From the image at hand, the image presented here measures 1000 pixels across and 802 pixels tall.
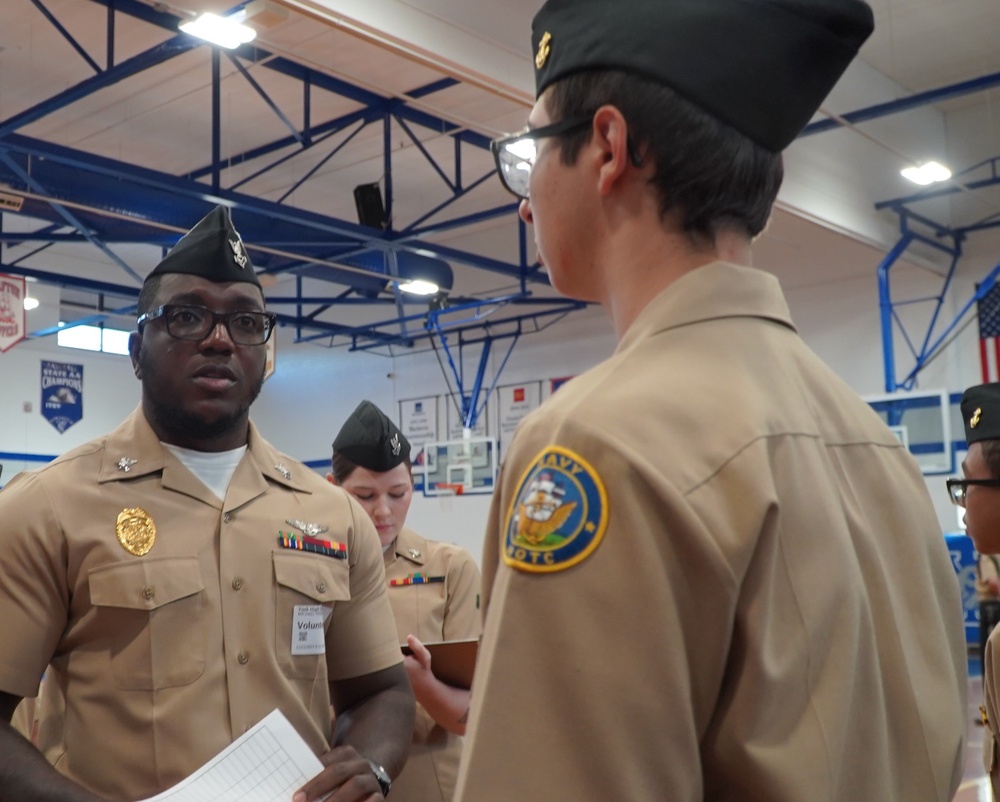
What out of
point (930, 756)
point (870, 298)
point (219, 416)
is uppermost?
point (870, 298)

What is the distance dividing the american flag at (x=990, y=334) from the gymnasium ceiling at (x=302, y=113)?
1.31m

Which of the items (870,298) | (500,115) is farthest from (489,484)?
(500,115)

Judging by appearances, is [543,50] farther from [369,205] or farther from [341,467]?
[369,205]

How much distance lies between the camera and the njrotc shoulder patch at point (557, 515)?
2.95 ft

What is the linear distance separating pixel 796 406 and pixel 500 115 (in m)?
11.3

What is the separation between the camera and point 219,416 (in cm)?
231

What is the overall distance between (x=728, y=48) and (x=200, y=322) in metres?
1.54

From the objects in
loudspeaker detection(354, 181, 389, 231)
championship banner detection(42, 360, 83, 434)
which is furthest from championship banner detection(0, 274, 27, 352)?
championship banner detection(42, 360, 83, 434)

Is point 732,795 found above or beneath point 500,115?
beneath

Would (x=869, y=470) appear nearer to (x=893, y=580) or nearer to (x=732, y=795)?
(x=893, y=580)

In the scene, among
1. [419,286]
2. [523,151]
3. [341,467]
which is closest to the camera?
[523,151]

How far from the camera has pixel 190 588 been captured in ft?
6.97

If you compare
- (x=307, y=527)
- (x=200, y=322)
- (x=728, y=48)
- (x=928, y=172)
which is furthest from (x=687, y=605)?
(x=928, y=172)

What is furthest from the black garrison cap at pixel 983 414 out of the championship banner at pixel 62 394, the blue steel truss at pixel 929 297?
the championship banner at pixel 62 394
